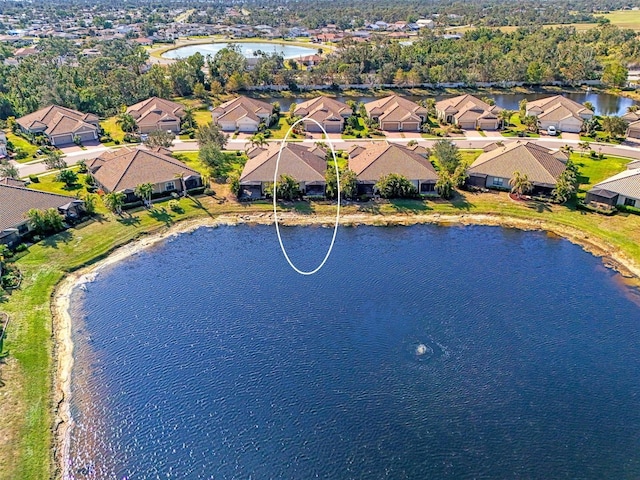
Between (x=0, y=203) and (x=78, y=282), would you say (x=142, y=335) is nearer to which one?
(x=78, y=282)

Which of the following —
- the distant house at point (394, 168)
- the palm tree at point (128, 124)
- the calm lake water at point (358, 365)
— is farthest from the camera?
the palm tree at point (128, 124)

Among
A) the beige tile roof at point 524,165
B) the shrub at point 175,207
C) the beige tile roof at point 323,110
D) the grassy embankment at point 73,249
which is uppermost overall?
the beige tile roof at point 323,110

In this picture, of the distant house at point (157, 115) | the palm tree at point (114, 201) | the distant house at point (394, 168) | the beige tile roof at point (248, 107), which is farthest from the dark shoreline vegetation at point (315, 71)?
the distant house at point (394, 168)

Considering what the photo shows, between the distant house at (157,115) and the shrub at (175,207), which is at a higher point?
the distant house at (157,115)

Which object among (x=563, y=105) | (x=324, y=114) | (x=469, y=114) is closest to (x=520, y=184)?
(x=469, y=114)

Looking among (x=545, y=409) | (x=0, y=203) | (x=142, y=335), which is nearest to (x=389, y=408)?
(x=545, y=409)

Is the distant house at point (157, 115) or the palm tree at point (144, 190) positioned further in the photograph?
the distant house at point (157, 115)

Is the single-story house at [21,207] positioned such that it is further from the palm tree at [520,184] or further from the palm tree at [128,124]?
the palm tree at [520,184]
